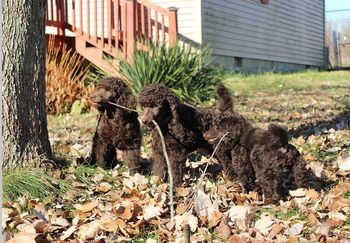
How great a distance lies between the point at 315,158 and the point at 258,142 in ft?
4.70

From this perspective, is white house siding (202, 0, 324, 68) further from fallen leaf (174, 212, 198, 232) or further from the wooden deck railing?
fallen leaf (174, 212, 198, 232)

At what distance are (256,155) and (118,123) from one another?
1591mm

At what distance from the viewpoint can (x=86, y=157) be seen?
18.5 ft

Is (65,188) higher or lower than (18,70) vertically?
lower

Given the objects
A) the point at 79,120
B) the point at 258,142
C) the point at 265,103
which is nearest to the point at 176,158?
the point at 258,142

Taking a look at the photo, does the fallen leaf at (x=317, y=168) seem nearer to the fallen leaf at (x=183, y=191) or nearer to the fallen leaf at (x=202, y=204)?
the fallen leaf at (x=183, y=191)

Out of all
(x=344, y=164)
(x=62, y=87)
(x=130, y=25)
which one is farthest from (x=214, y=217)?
(x=130, y=25)

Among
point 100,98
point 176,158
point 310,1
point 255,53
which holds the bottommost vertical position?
point 176,158

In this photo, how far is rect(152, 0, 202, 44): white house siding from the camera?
14.7m

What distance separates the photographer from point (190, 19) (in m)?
14.9

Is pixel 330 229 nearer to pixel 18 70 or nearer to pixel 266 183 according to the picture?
pixel 266 183

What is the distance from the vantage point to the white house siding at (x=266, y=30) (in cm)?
1591

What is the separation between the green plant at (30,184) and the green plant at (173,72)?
5.05 metres

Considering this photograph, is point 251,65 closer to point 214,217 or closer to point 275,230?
point 214,217
